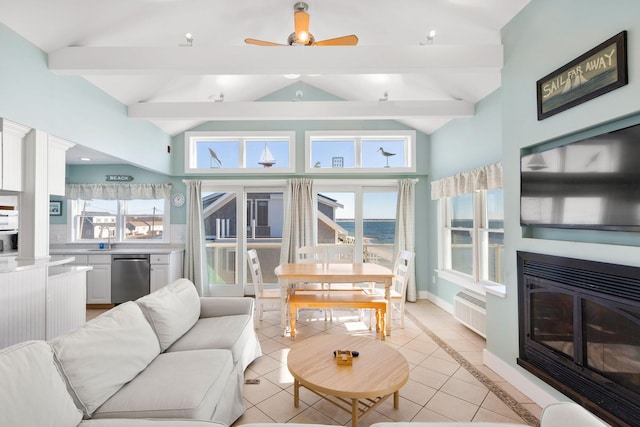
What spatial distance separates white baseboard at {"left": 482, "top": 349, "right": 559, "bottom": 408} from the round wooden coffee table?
1.01 metres

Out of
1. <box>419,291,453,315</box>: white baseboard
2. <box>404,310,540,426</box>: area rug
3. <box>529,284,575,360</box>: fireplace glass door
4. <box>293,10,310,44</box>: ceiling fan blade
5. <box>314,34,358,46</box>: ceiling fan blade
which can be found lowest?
<box>404,310,540,426</box>: area rug

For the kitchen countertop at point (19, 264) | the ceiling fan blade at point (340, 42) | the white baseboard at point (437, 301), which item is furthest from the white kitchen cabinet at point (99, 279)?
the white baseboard at point (437, 301)

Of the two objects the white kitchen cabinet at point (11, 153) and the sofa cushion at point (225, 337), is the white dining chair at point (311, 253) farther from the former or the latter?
the white kitchen cabinet at point (11, 153)

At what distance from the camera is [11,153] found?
2449 mm

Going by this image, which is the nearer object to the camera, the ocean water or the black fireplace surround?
the black fireplace surround

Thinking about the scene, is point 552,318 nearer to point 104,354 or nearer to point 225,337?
point 225,337

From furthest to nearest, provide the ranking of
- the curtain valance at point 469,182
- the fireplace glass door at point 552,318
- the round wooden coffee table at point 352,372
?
the curtain valance at point 469,182 < the fireplace glass door at point 552,318 < the round wooden coffee table at point 352,372

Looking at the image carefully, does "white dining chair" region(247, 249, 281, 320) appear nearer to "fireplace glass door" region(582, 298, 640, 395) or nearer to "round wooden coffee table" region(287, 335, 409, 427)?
"round wooden coffee table" region(287, 335, 409, 427)

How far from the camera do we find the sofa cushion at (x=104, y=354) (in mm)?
1412

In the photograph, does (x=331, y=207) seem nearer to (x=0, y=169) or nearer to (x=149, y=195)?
(x=149, y=195)

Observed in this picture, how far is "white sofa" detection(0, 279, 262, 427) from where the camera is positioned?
1.20 m

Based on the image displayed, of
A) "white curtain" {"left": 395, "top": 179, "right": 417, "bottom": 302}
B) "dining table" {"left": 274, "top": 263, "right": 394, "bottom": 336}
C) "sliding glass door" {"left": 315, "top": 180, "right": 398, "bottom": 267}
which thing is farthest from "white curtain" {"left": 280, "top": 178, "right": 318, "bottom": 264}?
"white curtain" {"left": 395, "top": 179, "right": 417, "bottom": 302}

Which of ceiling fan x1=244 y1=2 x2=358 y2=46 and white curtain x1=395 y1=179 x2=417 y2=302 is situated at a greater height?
ceiling fan x1=244 y1=2 x2=358 y2=46

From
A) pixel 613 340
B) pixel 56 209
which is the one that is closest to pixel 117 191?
pixel 56 209
